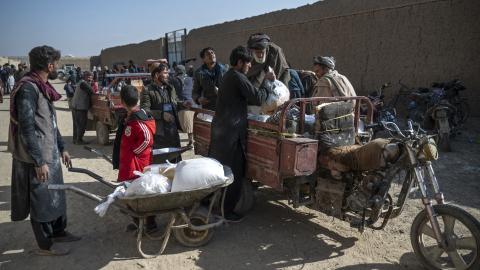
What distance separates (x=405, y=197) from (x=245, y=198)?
1715 mm

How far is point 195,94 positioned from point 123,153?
2.19 meters

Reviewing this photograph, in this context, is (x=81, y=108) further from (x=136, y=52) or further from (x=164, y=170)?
(x=136, y=52)

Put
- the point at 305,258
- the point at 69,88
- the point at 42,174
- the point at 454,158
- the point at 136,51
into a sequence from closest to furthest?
the point at 42,174
the point at 305,258
the point at 454,158
the point at 69,88
the point at 136,51

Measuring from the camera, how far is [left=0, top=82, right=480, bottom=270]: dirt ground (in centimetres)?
355

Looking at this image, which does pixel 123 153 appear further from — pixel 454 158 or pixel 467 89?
pixel 467 89

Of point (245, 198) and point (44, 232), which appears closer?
point (44, 232)

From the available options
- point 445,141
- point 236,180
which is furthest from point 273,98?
point 445,141

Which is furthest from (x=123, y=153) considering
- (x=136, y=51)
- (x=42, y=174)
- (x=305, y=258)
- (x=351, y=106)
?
(x=136, y=51)

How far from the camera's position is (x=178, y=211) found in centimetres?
362

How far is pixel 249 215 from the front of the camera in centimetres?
471

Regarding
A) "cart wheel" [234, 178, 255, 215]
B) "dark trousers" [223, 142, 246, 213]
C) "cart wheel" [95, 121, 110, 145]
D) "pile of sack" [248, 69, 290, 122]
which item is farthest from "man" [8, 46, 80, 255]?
"cart wheel" [95, 121, 110, 145]

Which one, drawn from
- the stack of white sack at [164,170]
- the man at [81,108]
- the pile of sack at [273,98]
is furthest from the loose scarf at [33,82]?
the man at [81,108]

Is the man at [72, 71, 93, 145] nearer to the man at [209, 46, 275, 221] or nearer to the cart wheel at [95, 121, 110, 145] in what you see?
the cart wheel at [95, 121, 110, 145]

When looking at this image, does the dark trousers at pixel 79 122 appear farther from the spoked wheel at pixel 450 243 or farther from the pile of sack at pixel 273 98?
the spoked wheel at pixel 450 243
